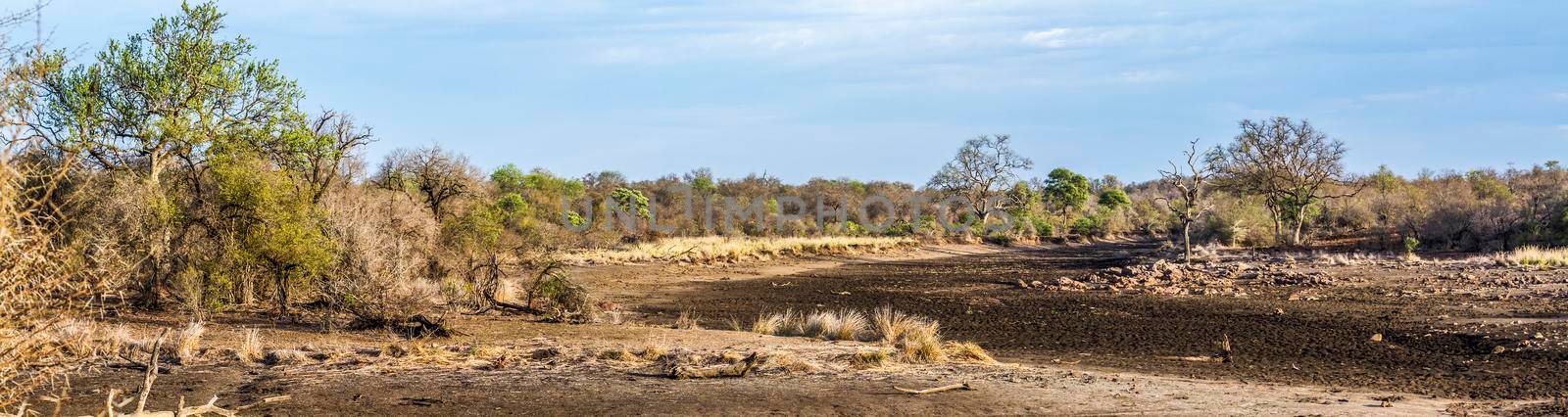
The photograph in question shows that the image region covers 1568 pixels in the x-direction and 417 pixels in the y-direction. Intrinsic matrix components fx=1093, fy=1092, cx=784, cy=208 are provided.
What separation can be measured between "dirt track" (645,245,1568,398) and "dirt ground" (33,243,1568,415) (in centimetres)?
6

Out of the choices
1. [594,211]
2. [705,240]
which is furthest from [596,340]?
[594,211]

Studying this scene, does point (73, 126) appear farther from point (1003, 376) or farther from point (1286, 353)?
point (1286, 353)

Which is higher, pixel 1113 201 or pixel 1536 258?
pixel 1113 201

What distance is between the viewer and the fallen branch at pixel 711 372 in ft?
34.3

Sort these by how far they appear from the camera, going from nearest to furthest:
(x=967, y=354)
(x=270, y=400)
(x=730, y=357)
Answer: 1. (x=270, y=400)
2. (x=730, y=357)
3. (x=967, y=354)

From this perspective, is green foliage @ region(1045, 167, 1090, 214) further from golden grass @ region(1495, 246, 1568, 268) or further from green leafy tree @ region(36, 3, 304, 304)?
green leafy tree @ region(36, 3, 304, 304)

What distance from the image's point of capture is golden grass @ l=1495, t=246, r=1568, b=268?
2426 centimetres

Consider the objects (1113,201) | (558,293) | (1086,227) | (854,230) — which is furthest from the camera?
(1113,201)

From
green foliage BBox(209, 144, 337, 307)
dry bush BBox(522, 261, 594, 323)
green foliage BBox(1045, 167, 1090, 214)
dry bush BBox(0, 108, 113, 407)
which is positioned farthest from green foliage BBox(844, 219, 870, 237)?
dry bush BBox(0, 108, 113, 407)

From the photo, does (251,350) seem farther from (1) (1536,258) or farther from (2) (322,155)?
(1) (1536,258)

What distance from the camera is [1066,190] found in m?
64.6

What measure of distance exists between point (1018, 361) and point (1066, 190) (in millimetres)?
53634

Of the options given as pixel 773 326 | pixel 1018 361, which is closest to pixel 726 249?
pixel 773 326

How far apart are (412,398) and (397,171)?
12.6 m
